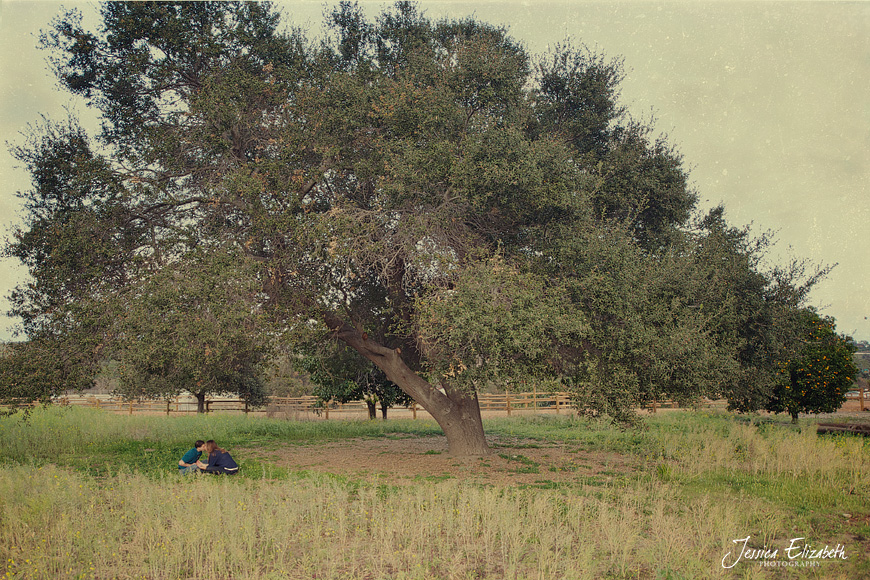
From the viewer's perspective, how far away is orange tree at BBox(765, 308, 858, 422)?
76.1ft

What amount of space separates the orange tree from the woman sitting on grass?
67.7 feet

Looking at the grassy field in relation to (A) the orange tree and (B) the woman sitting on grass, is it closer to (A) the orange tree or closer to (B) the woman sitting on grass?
(B) the woman sitting on grass

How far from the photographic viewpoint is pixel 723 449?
47.4 feet

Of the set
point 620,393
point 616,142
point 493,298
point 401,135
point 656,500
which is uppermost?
point 616,142

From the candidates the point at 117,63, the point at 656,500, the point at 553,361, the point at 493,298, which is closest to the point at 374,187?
the point at 493,298

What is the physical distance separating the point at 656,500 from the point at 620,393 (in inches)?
105

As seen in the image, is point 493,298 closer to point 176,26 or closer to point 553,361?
point 553,361

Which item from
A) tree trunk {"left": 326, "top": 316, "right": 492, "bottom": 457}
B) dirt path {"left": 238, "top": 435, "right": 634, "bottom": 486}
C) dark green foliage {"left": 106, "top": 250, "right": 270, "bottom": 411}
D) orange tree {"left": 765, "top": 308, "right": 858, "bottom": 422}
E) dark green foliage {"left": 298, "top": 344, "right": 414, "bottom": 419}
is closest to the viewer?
dark green foliage {"left": 106, "top": 250, "right": 270, "bottom": 411}

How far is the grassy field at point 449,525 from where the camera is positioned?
6500 mm

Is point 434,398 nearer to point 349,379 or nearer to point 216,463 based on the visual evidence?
point 216,463

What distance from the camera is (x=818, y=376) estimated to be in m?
23.3

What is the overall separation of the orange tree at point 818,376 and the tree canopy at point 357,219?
9.70 meters

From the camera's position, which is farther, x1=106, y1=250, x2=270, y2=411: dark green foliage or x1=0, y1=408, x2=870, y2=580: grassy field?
x1=106, y1=250, x2=270, y2=411: dark green foliage

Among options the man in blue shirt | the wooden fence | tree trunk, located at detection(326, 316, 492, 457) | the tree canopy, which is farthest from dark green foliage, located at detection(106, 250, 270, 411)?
the wooden fence
